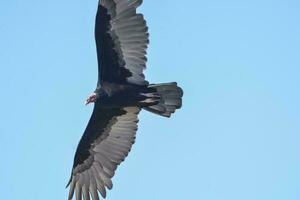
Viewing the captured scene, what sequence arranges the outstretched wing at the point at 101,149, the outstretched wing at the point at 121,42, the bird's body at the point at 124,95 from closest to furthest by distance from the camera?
the outstretched wing at the point at 121,42
the bird's body at the point at 124,95
the outstretched wing at the point at 101,149

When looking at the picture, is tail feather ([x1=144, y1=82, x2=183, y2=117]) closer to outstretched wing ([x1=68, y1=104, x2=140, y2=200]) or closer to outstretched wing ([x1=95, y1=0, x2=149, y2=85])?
outstretched wing ([x1=95, y1=0, x2=149, y2=85])

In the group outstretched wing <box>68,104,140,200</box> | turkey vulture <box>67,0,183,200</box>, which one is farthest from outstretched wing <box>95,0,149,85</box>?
outstretched wing <box>68,104,140,200</box>

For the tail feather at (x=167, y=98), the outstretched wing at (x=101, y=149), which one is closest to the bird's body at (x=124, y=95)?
the tail feather at (x=167, y=98)

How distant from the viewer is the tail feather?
1488 cm

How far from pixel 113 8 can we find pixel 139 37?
632 mm

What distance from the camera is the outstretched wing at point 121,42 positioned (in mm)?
14516

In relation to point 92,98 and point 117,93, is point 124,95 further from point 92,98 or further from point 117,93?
point 92,98

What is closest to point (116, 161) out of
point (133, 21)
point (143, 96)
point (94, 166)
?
point (94, 166)

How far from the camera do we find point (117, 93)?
1489cm

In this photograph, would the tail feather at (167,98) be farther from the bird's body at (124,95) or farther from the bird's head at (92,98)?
the bird's head at (92,98)

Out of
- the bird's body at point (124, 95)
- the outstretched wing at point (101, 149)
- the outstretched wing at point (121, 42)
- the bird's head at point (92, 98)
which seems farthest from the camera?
the outstretched wing at point (101, 149)

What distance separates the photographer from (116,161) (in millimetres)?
15562

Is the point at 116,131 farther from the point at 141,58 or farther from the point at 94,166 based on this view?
the point at 141,58

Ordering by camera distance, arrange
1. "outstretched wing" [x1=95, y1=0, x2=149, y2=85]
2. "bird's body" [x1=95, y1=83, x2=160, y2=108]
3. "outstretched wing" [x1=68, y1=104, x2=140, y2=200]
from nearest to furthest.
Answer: "outstretched wing" [x1=95, y1=0, x2=149, y2=85]
"bird's body" [x1=95, y1=83, x2=160, y2=108]
"outstretched wing" [x1=68, y1=104, x2=140, y2=200]
